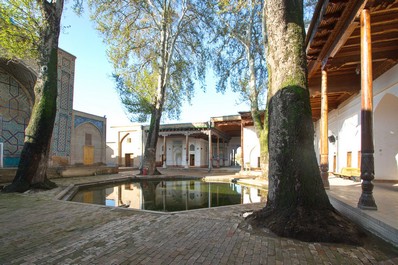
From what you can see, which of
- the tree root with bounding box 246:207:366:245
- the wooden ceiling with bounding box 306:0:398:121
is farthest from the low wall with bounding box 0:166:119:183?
the wooden ceiling with bounding box 306:0:398:121

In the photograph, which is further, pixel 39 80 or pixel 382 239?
pixel 39 80

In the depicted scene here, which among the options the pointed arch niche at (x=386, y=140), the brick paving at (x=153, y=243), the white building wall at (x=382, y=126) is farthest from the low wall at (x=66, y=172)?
the pointed arch niche at (x=386, y=140)

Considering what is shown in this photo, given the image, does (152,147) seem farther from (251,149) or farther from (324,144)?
(324,144)

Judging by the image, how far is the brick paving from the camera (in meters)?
2.75

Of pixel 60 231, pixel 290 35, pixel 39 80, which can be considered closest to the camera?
pixel 60 231

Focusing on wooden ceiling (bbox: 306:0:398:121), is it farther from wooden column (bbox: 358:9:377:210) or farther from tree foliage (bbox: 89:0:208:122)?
tree foliage (bbox: 89:0:208:122)

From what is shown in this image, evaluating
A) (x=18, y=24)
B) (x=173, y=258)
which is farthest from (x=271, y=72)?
(x=18, y=24)

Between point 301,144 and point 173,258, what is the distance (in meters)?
2.62

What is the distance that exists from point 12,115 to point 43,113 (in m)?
9.25

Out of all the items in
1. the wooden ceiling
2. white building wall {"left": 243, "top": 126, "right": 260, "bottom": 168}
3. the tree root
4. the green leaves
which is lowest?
the tree root

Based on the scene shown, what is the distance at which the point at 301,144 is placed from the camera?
3969 mm

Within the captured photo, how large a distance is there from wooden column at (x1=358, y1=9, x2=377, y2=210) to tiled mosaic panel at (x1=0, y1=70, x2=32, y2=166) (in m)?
18.0

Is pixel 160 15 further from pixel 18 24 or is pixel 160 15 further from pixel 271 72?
pixel 271 72

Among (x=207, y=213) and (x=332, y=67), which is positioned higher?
(x=332, y=67)
